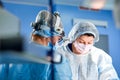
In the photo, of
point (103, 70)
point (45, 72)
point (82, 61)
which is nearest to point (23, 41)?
point (45, 72)

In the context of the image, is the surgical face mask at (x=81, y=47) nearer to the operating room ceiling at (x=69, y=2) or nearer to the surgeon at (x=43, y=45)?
the surgeon at (x=43, y=45)

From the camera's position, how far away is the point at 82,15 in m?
1.49

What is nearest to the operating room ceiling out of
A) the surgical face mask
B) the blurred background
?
the blurred background

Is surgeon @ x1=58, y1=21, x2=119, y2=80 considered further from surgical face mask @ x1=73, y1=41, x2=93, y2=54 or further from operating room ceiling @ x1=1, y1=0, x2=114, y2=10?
operating room ceiling @ x1=1, y1=0, x2=114, y2=10

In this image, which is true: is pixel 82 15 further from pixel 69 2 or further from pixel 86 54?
pixel 86 54

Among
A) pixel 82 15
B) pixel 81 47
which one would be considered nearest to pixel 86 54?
pixel 81 47

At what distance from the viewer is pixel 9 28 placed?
138cm

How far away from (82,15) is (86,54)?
0.21 m

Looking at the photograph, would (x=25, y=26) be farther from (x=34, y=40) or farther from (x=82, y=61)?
(x=82, y=61)

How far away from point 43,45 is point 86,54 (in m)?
0.24

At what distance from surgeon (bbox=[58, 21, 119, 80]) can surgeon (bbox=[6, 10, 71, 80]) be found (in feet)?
0.18

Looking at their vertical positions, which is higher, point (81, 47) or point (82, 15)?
point (82, 15)

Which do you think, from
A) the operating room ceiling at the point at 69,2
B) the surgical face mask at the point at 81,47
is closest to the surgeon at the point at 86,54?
the surgical face mask at the point at 81,47

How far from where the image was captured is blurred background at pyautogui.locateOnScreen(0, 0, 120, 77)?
4.74ft
